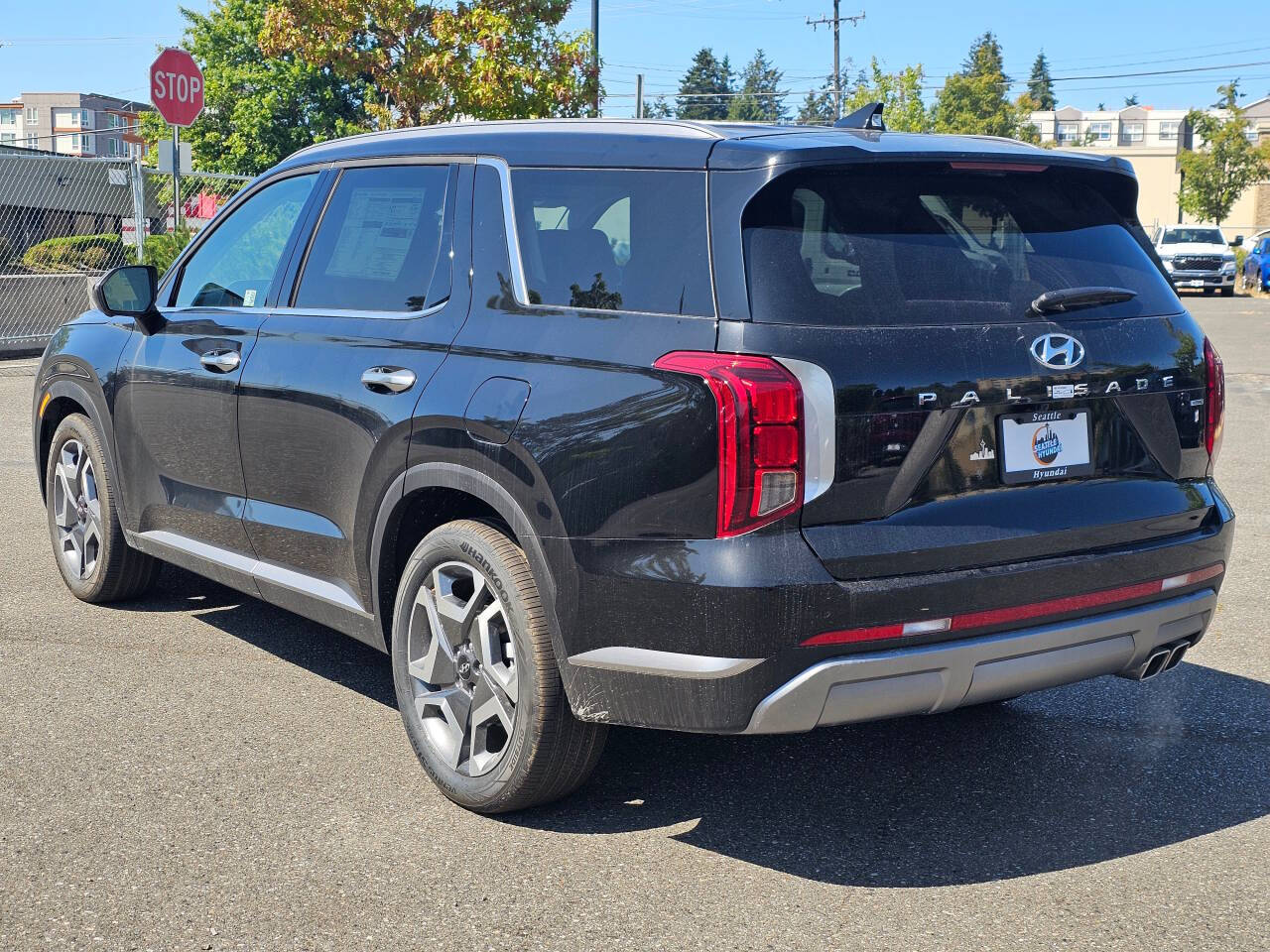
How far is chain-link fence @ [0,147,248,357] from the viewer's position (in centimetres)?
1802

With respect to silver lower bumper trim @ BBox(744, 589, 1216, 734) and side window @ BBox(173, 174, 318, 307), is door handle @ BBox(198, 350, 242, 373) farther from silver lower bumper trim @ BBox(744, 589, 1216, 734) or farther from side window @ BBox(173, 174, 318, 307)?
silver lower bumper trim @ BBox(744, 589, 1216, 734)

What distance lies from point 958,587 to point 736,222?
3.35ft

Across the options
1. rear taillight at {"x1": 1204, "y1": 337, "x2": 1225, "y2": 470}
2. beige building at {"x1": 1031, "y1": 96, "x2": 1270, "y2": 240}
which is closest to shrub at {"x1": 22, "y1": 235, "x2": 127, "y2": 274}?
rear taillight at {"x1": 1204, "y1": 337, "x2": 1225, "y2": 470}

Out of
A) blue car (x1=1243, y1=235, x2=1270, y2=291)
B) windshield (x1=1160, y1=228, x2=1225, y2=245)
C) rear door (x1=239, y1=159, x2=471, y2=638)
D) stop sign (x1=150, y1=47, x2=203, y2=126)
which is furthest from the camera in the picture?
blue car (x1=1243, y1=235, x2=1270, y2=291)

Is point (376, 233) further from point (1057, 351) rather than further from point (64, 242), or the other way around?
point (64, 242)

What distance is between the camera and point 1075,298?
12.3 ft

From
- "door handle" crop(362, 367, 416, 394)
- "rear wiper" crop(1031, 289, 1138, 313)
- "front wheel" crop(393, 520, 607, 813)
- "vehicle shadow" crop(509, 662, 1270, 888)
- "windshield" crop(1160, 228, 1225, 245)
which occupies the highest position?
A: "windshield" crop(1160, 228, 1225, 245)

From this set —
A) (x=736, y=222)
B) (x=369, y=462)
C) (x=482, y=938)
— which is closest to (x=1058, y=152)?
(x=736, y=222)

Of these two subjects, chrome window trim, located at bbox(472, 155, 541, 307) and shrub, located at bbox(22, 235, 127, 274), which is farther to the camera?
shrub, located at bbox(22, 235, 127, 274)

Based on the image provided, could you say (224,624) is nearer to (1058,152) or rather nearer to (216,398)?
(216,398)

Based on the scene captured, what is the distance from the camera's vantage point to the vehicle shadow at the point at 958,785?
379 centimetres

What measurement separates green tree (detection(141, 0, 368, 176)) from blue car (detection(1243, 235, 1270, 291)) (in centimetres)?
3005

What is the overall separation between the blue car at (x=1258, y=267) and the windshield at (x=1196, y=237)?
1745 millimetres

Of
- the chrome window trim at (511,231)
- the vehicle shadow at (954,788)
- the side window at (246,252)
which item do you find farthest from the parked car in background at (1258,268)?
the chrome window trim at (511,231)
